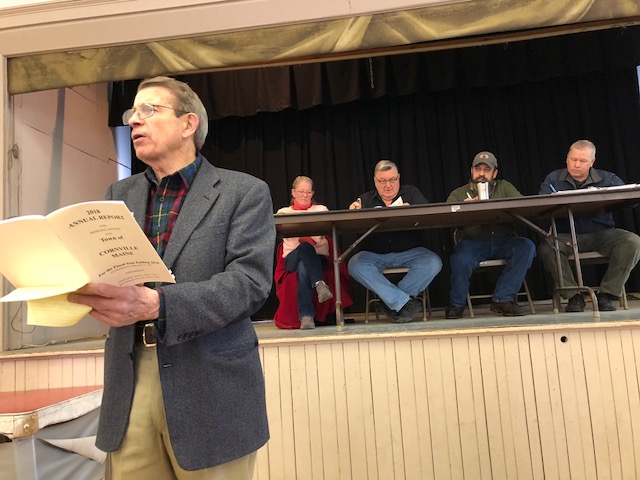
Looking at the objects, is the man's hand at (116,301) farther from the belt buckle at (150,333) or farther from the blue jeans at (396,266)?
the blue jeans at (396,266)

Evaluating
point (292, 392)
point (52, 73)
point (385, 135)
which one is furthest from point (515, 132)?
point (52, 73)

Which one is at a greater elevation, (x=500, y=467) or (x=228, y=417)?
(x=228, y=417)

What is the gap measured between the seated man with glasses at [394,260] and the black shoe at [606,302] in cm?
95

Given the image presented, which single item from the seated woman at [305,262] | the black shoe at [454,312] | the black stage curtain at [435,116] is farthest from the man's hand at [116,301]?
the black stage curtain at [435,116]

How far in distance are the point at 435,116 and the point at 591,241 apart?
78.3 inches

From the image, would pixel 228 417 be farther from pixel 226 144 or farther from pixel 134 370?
pixel 226 144

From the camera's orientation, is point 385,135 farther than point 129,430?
Yes

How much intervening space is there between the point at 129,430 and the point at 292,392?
133 centimetres

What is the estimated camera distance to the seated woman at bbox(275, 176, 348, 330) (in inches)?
115

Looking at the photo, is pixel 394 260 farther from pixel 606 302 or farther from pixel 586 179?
pixel 586 179

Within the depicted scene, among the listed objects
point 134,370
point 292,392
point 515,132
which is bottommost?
point 292,392

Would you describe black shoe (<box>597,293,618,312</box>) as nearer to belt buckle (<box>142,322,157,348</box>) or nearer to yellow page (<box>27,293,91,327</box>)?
belt buckle (<box>142,322,157,348</box>)

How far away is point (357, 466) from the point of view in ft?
7.06

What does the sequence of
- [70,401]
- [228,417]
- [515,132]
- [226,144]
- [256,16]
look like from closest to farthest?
[228,417], [70,401], [256,16], [515,132], [226,144]
